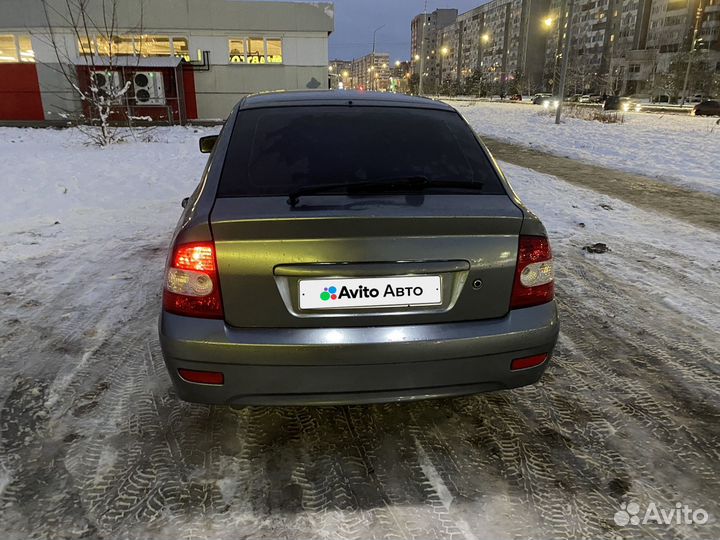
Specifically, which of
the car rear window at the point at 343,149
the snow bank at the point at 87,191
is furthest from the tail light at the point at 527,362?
the snow bank at the point at 87,191

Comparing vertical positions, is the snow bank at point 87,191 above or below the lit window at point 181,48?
below

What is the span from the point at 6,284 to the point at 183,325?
3.27m

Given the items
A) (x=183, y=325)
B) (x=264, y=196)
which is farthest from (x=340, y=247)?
(x=183, y=325)

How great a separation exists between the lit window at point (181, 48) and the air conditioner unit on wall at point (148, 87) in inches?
71.2

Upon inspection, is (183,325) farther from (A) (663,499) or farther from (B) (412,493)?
(A) (663,499)

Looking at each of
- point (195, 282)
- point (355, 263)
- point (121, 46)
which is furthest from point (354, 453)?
point (121, 46)

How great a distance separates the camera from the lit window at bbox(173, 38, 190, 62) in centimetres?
2266

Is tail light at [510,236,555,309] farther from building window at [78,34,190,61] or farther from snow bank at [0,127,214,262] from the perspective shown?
building window at [78,34,190,61]

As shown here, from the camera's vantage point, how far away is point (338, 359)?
2068 mm

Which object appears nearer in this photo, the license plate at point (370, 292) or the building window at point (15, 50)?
the license plate at point (370, 292)

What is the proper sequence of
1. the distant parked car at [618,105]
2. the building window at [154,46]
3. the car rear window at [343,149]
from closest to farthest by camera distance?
1. the car rear window at [343,149]
2. the building window at [154,46]
3. the distant parked car at [618,105]

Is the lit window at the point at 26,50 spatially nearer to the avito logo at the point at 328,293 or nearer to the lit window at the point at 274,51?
the lit window at the point at 274,51

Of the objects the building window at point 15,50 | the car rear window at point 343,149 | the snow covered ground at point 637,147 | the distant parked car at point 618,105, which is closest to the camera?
the car rear window at point 343,149

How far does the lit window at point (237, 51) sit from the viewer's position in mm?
22953
